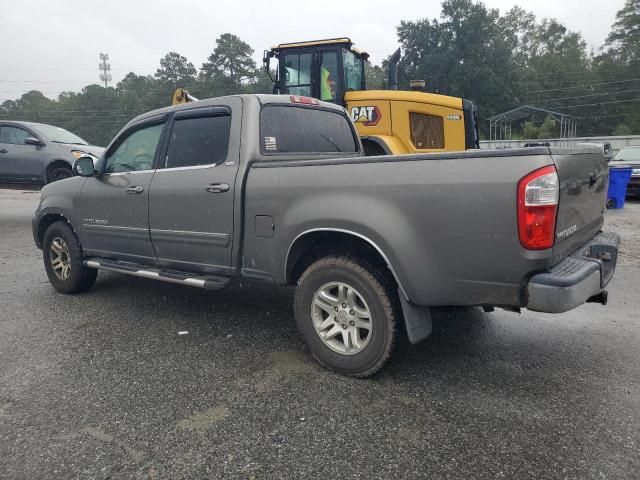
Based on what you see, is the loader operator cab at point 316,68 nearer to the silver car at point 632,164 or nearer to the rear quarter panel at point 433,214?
the rear quarter panel at point 433,214

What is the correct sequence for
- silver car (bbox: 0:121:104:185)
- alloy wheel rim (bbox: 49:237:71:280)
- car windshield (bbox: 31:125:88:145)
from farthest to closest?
car windshield (bbox: 31:125:88:145), silver car (bbox: 0:121:104:185), alloy wheel rim (bbox: 49:237:71:280)

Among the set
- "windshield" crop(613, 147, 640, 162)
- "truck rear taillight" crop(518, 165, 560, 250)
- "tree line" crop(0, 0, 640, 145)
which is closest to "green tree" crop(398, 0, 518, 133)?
"tree line" crop(0, 0, 640, 145)

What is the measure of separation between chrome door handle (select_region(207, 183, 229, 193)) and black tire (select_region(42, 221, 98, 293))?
7.21 ft

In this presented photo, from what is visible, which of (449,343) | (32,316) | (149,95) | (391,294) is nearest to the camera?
(391,294)

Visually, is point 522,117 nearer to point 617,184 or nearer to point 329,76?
point 617,184

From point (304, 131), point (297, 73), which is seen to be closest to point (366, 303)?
point (304, 131)

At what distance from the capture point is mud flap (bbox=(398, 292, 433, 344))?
3031 mm

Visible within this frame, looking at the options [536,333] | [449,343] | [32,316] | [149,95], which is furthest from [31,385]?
[149,95]

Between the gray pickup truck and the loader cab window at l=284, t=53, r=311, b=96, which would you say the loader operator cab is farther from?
the gray pickup truck

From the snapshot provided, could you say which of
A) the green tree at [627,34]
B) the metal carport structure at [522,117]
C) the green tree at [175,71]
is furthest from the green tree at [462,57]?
the green tree at [175,71]

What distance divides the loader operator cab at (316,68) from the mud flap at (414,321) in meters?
6.52

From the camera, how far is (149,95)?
74.2 meters

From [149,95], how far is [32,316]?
76.8 meters

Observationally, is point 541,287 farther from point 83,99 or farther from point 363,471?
point 83,99
